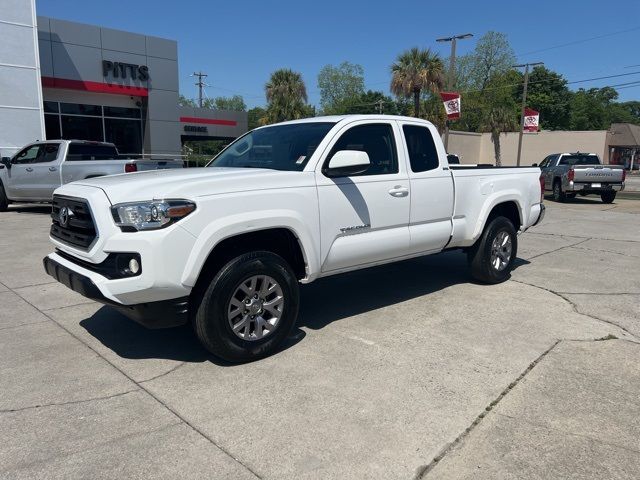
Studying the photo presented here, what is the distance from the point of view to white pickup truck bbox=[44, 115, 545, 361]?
3695mm

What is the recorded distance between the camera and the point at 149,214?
145 inches

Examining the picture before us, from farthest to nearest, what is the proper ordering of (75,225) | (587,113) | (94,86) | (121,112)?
(587,113) < (121,112) < (94,86) < (75,225)

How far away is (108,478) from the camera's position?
8.99 feet

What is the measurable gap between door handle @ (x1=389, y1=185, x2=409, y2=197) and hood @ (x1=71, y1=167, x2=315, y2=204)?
3.19 ft

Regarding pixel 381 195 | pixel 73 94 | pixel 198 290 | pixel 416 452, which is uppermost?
pixel 73 94

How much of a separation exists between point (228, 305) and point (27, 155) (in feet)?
39.3

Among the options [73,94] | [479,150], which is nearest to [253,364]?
[73,94]

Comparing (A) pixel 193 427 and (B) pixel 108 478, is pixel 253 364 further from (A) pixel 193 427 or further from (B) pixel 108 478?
(B) pixel 108 478

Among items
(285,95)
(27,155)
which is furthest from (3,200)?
(285,95)

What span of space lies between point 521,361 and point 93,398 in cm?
320

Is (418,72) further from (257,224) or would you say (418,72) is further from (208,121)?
(257,224)

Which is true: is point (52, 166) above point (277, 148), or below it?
below

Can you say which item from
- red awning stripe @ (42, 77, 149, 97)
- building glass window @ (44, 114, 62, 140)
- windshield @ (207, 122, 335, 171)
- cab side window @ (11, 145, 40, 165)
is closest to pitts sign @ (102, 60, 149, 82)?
red awning stripe @ (42, 77, 149, 97)

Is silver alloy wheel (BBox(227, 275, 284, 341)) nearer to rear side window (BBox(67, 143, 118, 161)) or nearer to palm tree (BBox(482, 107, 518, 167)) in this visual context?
rear side window (BBox(67, 143, 118, 161))
